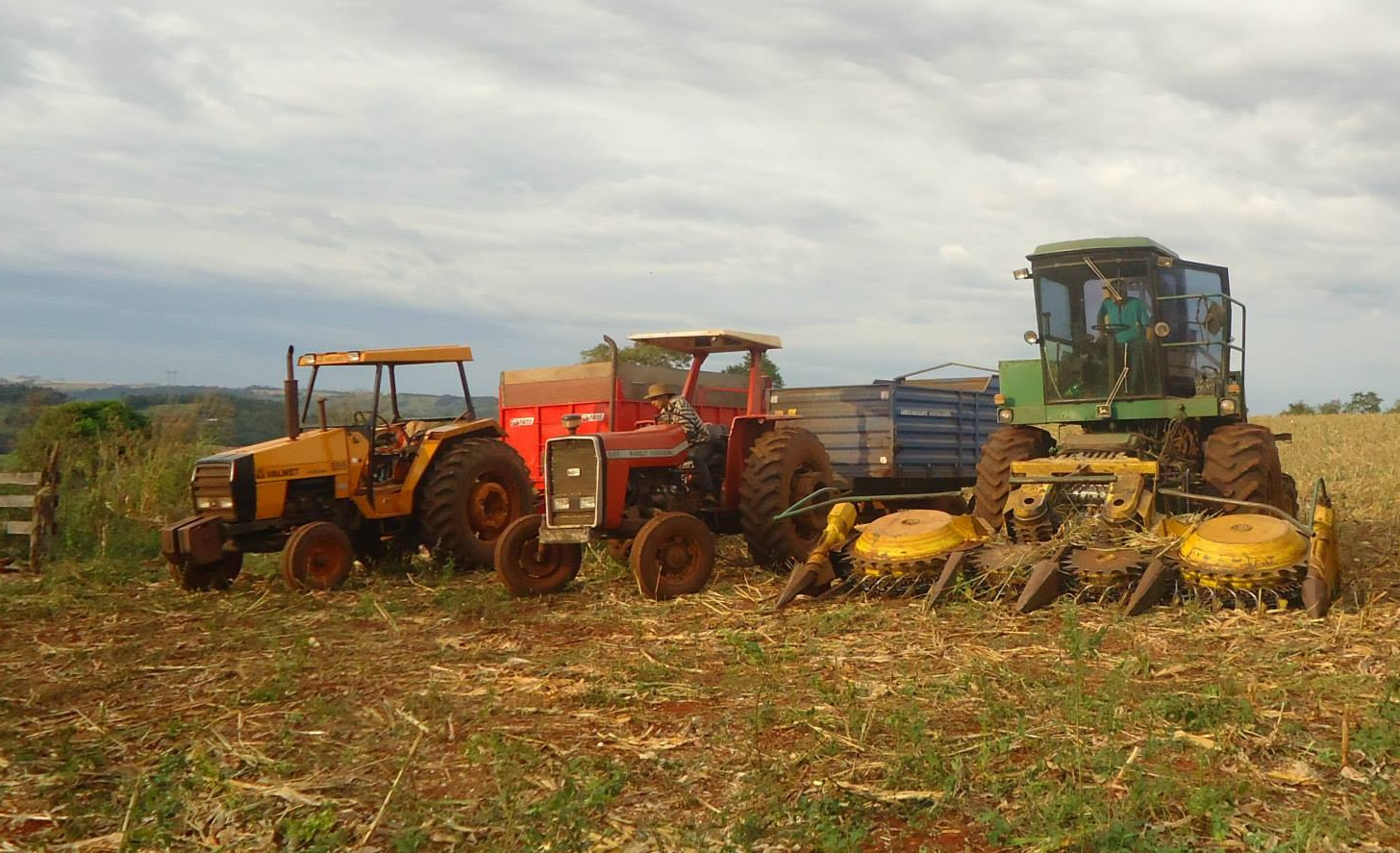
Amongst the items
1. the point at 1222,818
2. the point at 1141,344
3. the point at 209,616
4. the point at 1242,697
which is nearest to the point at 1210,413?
the point at 1141,344

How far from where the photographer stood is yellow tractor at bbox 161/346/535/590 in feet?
30.2

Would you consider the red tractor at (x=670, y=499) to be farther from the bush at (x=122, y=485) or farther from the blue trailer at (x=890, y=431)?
Answer: the bush at (x=122, y=485)

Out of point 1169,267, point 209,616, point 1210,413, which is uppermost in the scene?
point 1169,267

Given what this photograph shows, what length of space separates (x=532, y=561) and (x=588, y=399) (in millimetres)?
2916

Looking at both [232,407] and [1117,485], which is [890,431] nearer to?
[1117,485]

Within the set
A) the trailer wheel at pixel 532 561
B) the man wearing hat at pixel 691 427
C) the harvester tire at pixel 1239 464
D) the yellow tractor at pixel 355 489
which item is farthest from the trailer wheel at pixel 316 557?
the harvester tire at pixel 1239 464

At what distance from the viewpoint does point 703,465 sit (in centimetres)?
954

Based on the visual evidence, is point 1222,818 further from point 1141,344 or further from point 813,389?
point 813,389

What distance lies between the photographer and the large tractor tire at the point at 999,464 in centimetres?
935

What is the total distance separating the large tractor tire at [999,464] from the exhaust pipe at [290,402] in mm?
5490

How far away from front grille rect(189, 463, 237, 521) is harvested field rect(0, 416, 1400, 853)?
5.05 ft

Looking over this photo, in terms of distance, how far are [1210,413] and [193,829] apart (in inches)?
325

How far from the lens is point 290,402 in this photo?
9797 mm

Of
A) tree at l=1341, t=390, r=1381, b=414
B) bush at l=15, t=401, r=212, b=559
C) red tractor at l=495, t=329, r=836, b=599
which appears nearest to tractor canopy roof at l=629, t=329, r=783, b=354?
red tractor at l=495, t=329, r=836, b=599
